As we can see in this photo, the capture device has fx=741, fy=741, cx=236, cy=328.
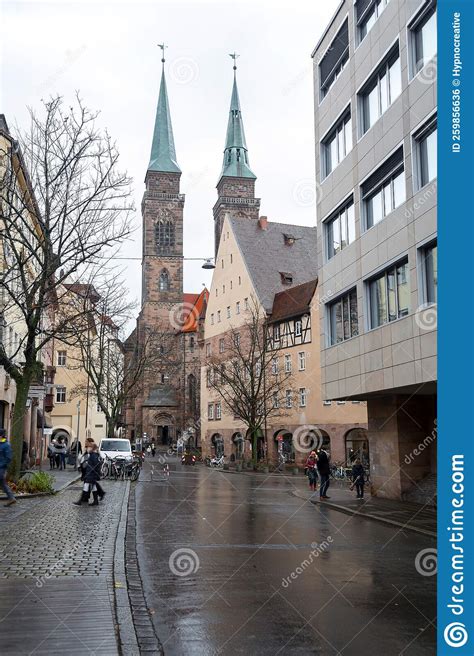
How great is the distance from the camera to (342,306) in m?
27.3

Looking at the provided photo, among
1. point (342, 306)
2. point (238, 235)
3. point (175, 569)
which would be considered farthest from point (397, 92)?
point (238, 235)

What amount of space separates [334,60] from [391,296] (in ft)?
37.7

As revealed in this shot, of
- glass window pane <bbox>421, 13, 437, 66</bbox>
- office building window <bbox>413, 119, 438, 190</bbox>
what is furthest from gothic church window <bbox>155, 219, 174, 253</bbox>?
office building window <bbox>413, 119, 438, 190</bbox>

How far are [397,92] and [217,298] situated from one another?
50280mm

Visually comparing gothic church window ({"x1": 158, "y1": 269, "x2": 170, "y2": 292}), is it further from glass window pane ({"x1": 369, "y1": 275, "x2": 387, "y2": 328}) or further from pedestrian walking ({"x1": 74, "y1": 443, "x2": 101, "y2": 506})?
pedestrian walking ({"x1": 74, "y1": 443, "x2": 101, "y2": 506})

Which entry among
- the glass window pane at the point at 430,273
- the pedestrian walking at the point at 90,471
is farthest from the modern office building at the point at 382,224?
the pedestrian walking at the point at 90,471

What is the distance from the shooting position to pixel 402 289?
2134cm

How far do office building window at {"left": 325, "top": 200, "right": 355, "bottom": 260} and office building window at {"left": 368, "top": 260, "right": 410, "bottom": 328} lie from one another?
2.79 metres

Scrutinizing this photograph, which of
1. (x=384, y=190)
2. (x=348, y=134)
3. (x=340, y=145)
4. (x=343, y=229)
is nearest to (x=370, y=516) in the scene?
(x=384, y=190)

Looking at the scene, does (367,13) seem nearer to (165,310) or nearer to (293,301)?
(293,301)

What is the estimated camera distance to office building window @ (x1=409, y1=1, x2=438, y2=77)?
19781 mm

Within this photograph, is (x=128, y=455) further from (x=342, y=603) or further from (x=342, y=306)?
(x=342, y=603)

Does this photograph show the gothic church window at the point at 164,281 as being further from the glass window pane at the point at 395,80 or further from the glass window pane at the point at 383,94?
the glass window pane at the point at 395,80

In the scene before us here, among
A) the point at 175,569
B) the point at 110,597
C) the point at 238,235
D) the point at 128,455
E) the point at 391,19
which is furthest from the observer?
the point at 238,235
